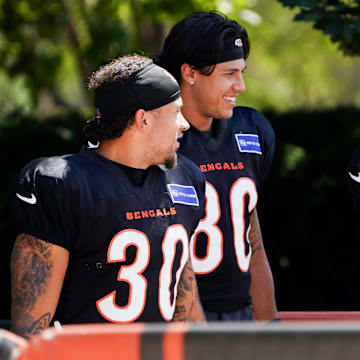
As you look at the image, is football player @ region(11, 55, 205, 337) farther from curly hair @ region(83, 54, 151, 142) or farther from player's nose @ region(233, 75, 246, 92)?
player's nose @ region(233, 75, 246, 92)

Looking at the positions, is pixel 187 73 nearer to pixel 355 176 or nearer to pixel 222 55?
pixel 222 55

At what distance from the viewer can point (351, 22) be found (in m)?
4.11

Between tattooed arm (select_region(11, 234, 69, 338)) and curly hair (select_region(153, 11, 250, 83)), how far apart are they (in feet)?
4.41

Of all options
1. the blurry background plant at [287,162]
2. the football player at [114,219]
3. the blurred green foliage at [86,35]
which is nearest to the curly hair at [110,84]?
the football player at [114,219]

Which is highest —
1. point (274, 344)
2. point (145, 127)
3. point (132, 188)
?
A: point (145, 127)

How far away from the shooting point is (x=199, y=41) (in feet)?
12.2

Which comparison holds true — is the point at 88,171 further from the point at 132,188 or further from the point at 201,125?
the point at 201,125

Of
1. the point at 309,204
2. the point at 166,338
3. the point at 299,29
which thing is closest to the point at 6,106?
the point at 309,204

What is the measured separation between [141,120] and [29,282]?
2.62ft

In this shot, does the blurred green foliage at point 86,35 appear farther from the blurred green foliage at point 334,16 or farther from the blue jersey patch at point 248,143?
the blue jersey patch at point 248,143

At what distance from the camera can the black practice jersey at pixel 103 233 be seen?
283 centimetres

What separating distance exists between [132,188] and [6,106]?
5426 millimetres

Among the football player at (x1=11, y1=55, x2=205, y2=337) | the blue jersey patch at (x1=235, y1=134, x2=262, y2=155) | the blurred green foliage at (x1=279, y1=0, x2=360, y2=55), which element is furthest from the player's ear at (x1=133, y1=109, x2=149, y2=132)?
the blurred green foliage at (x1=279, y1=0, x2=360, y2=55)

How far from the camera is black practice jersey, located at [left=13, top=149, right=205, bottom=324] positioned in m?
2.83
